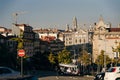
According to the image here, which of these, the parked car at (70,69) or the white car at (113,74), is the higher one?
the white car at (113,74)

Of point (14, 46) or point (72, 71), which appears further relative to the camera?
point (14, 46)

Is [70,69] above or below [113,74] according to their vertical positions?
below

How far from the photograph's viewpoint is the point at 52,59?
108438 millimetres

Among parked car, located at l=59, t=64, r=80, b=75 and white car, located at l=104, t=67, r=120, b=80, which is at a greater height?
white car, located at l=104, t=67, r=120, b=80

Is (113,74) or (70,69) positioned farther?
(70,69)

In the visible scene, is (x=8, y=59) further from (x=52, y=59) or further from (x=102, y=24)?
(x=102, y=24)

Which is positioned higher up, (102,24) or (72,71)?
(102,24)

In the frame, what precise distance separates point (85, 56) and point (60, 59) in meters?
7.29

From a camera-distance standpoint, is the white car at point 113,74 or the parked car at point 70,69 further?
the parked car at point 70,69

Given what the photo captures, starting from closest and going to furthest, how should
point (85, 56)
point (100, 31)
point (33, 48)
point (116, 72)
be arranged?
1. point (116, 72)
2. point (85, 56)
3. point (33, 48)
4. point (100, 31)

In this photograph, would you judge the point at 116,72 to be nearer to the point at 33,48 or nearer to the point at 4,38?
the point at 4,38

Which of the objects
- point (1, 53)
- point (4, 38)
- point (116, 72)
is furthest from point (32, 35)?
point (116, 72)

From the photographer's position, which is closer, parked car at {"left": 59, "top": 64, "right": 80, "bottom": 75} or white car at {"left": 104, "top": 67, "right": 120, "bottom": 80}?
white car at {"left": 104, "top": 67, "right": 120, "bottom": 80}

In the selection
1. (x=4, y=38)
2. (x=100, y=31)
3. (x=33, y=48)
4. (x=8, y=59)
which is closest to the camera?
(x=8, y=59)
